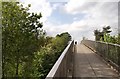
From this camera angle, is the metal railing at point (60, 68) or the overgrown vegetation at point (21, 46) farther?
the overgrown vegetation at point (21, 46)

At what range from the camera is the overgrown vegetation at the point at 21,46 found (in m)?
25.7

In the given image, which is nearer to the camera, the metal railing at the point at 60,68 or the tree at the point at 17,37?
the metal railing at the point at 60,68

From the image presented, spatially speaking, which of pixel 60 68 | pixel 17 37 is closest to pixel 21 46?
pixel 17 37

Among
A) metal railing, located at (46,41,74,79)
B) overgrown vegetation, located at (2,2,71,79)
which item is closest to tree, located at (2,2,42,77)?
overgrown vegetation, located at (2,2,71,79)

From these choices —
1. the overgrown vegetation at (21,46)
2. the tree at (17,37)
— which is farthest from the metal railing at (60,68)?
the tree at (17,37)

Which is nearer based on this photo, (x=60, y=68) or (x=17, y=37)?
(x=60, y=68)

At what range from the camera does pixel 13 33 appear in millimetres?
26516

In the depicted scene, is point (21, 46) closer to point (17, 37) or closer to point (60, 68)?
point (17, 37)

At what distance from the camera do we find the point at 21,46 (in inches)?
1062

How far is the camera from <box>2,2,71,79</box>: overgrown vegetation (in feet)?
84.4

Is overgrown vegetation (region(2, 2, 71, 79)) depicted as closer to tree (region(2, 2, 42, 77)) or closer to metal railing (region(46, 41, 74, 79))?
tree (region(2, 2, 42, 77))

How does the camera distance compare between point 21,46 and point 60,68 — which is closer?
point 60,68

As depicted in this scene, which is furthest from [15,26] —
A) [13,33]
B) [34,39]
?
[34,39]

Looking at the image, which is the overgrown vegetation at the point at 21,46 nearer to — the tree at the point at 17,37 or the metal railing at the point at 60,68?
the tree at the point at 17,37
